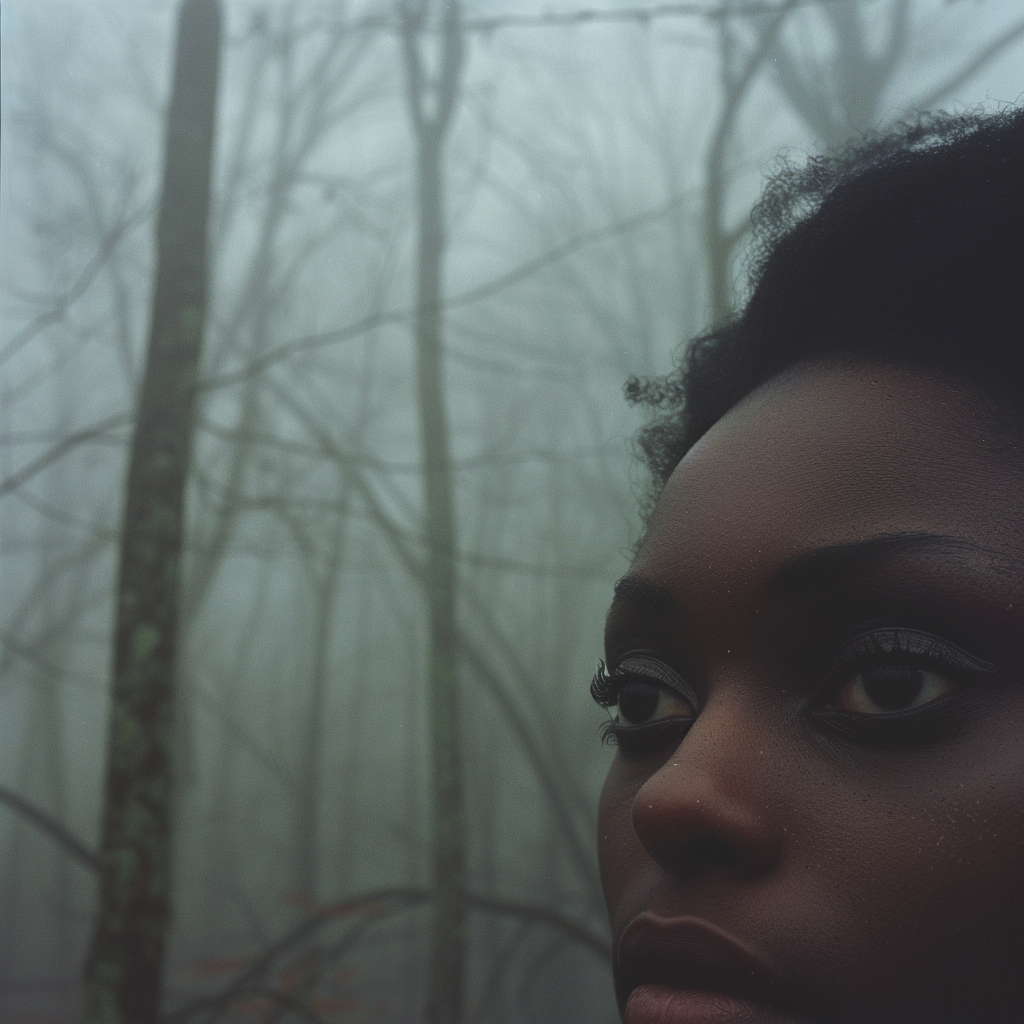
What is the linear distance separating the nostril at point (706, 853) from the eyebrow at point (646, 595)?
0.18 m

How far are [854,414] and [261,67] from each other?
241 centimetres

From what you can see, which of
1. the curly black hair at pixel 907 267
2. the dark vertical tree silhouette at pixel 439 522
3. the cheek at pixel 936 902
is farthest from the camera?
the dark vertical tree silhouette at pixel 439 522

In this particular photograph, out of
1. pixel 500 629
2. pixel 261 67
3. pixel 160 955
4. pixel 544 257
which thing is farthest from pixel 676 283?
pixel 160 955

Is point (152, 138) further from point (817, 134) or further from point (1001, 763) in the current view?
point (1001, 763)

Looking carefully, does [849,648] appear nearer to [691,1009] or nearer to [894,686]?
[894,686]

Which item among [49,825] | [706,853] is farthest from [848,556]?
[49,825]

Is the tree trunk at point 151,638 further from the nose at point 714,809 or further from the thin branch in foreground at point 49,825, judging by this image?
the nose at point 714,809

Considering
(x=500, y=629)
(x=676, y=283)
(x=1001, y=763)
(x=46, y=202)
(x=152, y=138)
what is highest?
(x=152, y=138)

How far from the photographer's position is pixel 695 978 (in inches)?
24.0

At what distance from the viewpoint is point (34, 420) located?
2.49 m

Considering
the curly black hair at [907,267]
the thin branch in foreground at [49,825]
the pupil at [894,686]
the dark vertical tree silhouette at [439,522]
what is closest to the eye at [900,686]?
the pupil at [894,686]

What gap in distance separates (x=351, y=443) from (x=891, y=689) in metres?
2.05

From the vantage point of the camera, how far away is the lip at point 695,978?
58cm

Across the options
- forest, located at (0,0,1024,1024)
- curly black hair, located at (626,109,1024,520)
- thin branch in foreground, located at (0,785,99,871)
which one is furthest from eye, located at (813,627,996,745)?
thin branch in foreground, located at (0,785,99,871)
